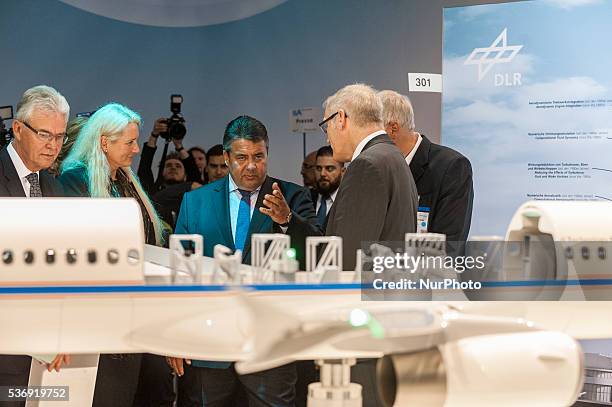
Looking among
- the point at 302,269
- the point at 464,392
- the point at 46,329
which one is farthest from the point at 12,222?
the point at 464,392

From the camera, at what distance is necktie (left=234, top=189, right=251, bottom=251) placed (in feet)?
21.1

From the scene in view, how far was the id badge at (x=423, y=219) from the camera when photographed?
6.79 meters

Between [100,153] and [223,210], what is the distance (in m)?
0.94

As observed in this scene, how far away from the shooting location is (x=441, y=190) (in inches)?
278

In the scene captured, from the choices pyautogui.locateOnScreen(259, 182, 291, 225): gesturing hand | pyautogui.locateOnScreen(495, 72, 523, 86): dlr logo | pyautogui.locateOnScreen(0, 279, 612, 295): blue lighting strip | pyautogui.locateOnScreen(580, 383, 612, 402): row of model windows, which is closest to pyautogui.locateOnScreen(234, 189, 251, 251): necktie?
pyautogui.locateOnScreen(259, 182, 291, 225): gesturing hand

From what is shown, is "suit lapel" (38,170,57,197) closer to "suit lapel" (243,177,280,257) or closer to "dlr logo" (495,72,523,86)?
"suit lapel" (243,177,280,257)

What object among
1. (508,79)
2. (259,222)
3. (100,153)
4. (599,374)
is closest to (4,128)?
(100,153)

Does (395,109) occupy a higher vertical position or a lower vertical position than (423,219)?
higher

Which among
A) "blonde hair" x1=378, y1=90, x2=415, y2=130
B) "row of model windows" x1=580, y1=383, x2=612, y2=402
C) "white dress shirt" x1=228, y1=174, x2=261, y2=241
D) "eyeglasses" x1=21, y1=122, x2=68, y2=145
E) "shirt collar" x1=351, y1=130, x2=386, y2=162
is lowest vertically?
"row of model windows" x1=580, y1=383, x2=612, y2=402

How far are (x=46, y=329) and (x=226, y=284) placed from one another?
822mm

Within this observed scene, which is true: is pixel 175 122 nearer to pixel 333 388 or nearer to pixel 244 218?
pixel 244 218

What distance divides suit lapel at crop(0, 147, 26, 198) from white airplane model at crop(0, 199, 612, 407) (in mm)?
1738

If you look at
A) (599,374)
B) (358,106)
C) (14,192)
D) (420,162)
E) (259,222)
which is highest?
(358,106)

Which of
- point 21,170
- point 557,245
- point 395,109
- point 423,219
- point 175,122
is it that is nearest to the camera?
point 557,245
